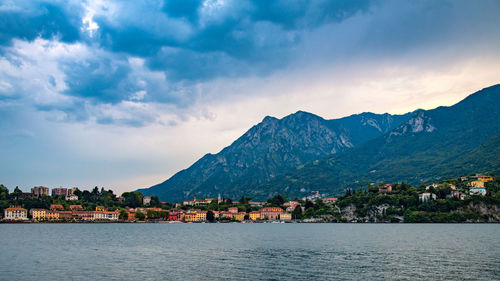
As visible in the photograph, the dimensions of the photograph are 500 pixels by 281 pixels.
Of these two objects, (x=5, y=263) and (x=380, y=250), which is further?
(x=380, y=250)

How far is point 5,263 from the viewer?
5531 centimetres

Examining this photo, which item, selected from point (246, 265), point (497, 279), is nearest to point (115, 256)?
point (246, 265)

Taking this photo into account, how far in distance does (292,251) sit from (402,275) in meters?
27.5

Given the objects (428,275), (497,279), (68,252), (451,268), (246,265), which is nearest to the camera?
(497,279)

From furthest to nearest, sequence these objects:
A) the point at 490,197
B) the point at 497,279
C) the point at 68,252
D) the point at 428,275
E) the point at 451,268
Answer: the point at 490,197, the point at 68,252, the point at 451,268, the point at 428,275, the point at 497,279

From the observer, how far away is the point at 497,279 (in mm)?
41750

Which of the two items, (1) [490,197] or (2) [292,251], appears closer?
(2) [292,251]

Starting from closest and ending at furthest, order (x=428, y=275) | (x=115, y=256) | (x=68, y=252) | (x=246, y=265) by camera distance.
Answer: (x=428, y=275)
(x=246, y=265)
(x=115, y=256)
(x=68, y=252)

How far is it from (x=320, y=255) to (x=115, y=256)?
95.2 ft

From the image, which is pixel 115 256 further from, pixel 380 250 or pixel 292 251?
pixel 380 250

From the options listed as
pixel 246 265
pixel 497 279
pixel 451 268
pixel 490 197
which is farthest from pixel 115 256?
pixel 490 197

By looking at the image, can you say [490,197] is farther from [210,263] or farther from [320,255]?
[210,263]

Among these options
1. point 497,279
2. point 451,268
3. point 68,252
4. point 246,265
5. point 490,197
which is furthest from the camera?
point 490,197

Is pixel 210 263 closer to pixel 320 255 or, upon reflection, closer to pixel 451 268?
pixel 320 255
